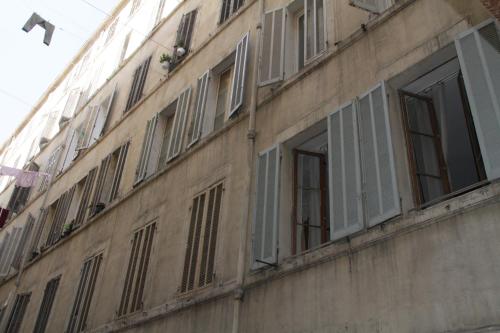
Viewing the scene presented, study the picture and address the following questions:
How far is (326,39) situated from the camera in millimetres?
7355

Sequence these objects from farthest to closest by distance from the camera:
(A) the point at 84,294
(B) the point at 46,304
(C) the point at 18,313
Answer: (C) the point at 18,313 < (B) the point at 46,304 < (A) the point at 84,294

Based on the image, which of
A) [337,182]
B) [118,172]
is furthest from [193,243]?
[118,172]

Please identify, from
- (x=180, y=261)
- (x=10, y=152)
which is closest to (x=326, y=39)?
(x=180, y=261)

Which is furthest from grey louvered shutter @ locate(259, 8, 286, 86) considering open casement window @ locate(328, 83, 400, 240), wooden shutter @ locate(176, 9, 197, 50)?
wooden shutter @ locate(176, 9, 197, 50)

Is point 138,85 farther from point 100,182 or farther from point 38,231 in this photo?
point 38,231

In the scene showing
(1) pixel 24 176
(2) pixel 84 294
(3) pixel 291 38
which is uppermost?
(1) pixel 24 176

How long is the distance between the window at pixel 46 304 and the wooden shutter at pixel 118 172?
2475 millimetres

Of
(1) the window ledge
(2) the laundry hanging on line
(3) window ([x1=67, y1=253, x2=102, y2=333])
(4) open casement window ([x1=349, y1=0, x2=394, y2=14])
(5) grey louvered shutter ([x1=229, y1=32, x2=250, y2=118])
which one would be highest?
(2) the laundry hanging on line

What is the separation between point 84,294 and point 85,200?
10.9 feet

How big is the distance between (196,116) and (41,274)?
271 inches

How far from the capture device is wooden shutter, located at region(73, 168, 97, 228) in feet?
41.5

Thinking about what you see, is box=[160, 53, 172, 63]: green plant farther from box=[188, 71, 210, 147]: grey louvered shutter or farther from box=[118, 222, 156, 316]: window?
box=[118, 222, 156, 316]: window

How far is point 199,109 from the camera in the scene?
9.52 m

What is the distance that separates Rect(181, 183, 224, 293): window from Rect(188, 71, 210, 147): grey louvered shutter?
4.64 feet
